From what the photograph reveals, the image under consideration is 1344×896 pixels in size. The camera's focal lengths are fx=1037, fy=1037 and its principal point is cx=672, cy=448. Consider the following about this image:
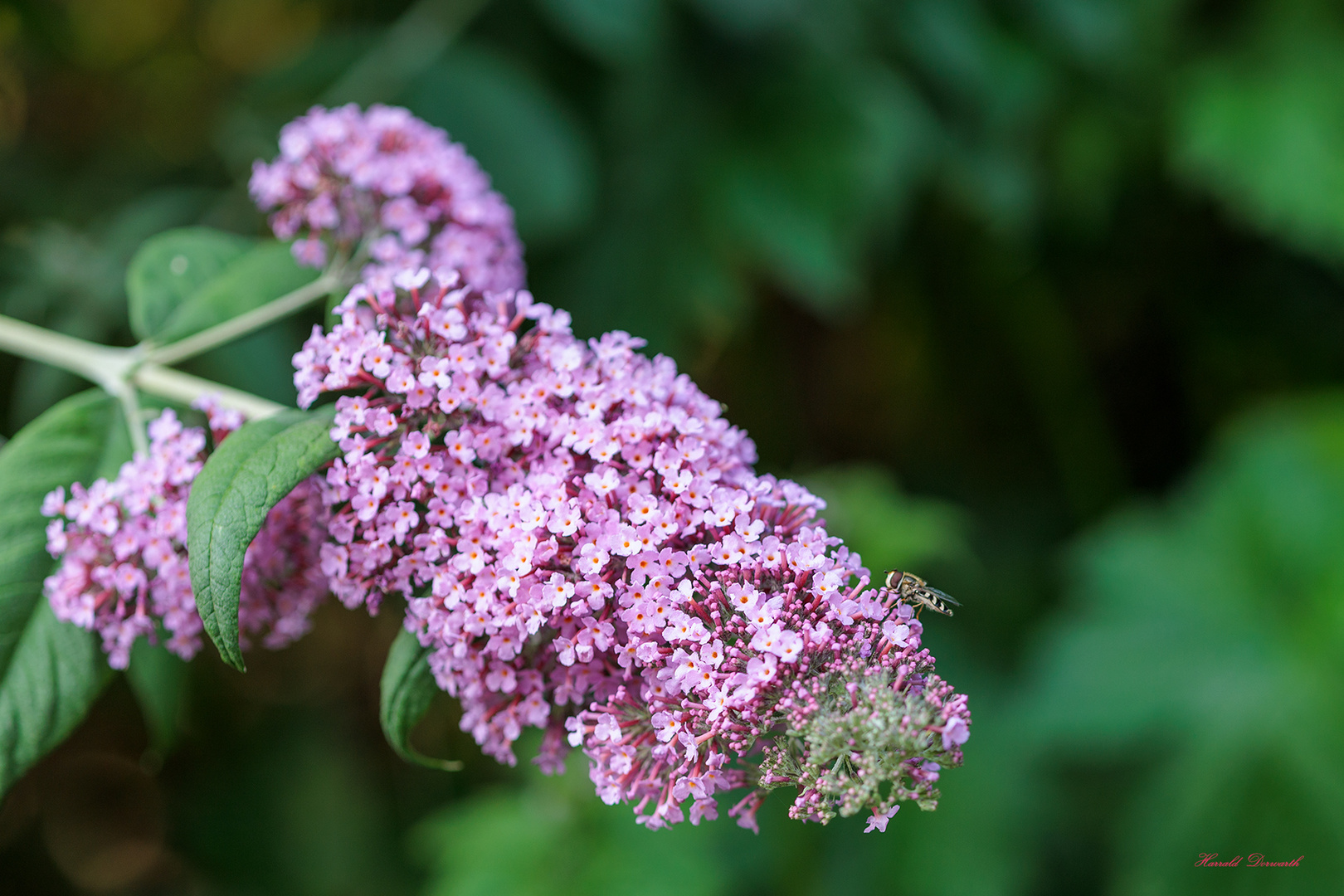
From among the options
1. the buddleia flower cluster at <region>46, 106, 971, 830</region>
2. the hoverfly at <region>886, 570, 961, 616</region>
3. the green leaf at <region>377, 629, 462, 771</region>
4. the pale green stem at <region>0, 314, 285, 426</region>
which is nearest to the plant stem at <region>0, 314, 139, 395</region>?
the pale green stem at <region>0, 314, 285, 426</region>

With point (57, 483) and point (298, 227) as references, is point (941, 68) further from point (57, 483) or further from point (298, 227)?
point (57, 483)

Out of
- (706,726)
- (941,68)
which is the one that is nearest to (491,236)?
(706,726)

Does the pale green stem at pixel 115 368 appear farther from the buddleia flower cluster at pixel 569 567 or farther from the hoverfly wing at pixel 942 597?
the hoverfly wing at pixel 942 597

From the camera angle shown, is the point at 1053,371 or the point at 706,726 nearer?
the point at 706,726

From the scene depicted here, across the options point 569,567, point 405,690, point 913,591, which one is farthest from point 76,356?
point 913,591

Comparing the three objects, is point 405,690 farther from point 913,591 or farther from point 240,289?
point 240,289

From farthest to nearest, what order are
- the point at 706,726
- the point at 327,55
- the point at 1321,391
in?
the point at 1321,391, the point at 327,55, the point at 706,726

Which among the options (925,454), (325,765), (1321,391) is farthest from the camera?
(925,454)

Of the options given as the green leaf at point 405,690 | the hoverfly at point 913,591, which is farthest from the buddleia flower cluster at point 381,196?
the hoverfly at point 913,591
